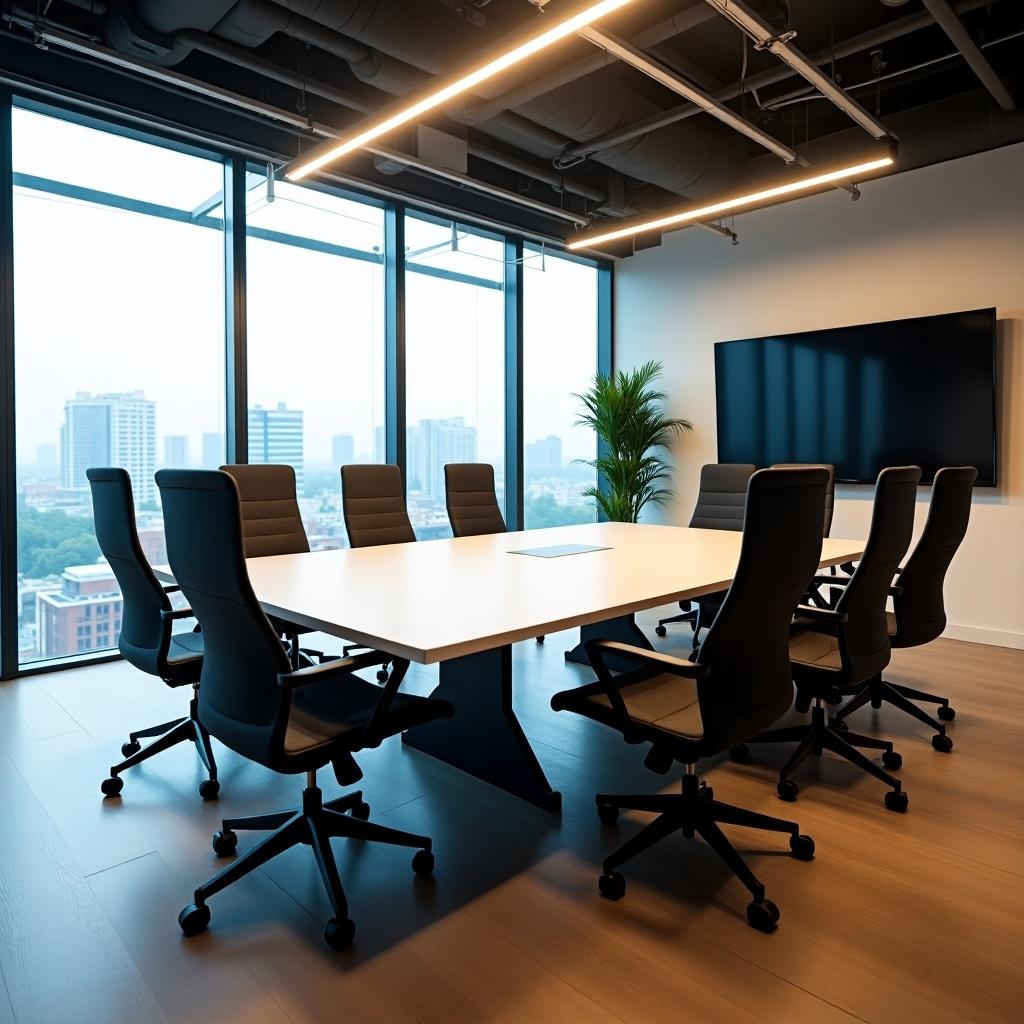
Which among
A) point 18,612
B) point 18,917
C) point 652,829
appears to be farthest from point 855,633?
point 18,612

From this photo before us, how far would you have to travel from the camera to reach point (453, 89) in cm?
300

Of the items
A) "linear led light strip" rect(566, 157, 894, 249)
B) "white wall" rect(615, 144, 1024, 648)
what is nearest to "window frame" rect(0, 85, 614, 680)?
"white wall" rect(615, 144, 1024, 648)

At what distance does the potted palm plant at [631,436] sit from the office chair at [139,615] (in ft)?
15.0

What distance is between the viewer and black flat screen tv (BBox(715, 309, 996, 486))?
512 cm

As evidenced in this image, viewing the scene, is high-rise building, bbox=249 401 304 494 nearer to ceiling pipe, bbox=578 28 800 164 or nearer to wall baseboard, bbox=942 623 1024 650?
ceiling pipe, bbox=578 28 800 164

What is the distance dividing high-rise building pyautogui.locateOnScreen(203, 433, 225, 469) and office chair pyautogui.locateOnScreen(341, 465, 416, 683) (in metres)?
1.15

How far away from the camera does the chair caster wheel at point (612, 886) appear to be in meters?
2.15

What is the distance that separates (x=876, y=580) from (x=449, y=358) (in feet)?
14.2

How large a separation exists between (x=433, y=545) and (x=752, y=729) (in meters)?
2.15

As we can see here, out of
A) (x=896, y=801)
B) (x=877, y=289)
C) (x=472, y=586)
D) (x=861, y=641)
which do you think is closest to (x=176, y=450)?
(x=472, y=586)

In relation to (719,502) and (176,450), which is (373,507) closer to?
(176,450)

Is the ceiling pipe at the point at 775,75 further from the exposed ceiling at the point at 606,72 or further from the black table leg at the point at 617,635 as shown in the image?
the black table leg at the point at 617,635

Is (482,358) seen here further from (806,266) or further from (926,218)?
(926,218)

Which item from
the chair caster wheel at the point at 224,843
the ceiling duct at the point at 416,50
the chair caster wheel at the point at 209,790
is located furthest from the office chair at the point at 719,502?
the chair caster wheel at the point at 224,843
